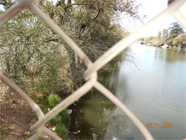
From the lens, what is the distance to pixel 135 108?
6.61m

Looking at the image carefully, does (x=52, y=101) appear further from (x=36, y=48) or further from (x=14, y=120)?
(x=36, y=48)

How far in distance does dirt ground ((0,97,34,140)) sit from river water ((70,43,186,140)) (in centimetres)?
160

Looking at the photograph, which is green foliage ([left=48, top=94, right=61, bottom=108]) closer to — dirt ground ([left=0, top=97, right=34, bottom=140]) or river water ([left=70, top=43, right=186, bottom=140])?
dirt ground ([left=0, top=97, right=34, bottom=140])

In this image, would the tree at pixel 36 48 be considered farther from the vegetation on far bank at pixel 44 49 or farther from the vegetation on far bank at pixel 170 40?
the vegetation on far bank at pixel 170 40

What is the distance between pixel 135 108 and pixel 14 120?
4897 millimetres

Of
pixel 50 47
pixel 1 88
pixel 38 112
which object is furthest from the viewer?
pixel 50 47

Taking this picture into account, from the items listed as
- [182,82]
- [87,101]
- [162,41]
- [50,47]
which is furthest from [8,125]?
[162,41]

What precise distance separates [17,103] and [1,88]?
125 centimetres

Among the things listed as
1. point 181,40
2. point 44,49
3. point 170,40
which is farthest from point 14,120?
point 170,40

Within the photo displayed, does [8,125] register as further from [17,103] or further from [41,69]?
[41,69]

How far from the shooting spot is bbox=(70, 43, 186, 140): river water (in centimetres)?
505

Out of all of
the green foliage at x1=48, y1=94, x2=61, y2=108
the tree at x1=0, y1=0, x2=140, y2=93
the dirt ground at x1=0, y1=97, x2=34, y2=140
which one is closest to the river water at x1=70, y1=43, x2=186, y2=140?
the green foliage at x1=48, y1=94, x2=61, y2=108

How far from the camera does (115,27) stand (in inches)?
303

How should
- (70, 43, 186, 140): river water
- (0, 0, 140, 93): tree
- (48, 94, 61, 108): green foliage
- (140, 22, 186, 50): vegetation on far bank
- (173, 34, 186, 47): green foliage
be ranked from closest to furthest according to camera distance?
1. (0, 0, 140, 93): tree
2. (48, 94, 61, 108): green foliage
3. (70, 43, 186, 140): river water
4. (173, 34, 186, 47): green foliage
5. (140, 22, 186, 50): vegetation on far bank
